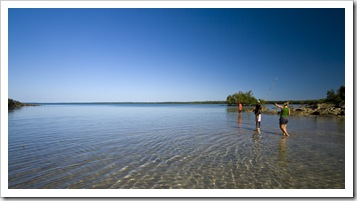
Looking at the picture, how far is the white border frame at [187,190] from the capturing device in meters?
6.09

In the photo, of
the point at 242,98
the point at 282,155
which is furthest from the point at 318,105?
the point at 242,98

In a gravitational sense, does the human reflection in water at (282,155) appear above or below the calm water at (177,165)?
above

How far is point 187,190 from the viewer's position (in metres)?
6.08

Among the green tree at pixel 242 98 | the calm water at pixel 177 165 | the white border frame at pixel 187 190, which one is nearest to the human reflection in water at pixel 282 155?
the calm water at pixel 177 165

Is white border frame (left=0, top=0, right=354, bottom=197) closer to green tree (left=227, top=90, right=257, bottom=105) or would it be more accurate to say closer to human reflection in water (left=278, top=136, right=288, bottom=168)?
human reflection in water (left=278, top=136, right=288, bottom=168)

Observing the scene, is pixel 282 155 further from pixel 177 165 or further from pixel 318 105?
pixel 318 105

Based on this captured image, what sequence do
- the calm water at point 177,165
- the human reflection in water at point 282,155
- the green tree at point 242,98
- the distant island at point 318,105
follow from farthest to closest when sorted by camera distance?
1. the green tree at point 242,98
2. the distant island at point 318,105
3. the human reflection in water at point 282,155
4. the calm water at point 177,165

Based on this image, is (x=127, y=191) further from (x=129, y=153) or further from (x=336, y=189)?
(x=336, y=189)

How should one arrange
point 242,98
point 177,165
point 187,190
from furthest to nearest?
point 242,98 → point 177,165 → point 187,190

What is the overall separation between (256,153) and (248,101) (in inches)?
5036

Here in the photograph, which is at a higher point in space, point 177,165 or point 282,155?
point 282,155

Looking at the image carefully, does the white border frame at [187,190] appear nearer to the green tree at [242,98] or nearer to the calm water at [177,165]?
the calm water at [177,165]

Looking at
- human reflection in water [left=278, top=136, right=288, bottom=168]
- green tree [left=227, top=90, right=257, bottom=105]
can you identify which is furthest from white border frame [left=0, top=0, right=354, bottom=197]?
green tree [left=227, top=90, right=257, bottom=105]

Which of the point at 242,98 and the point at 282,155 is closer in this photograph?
the point at 282,155
